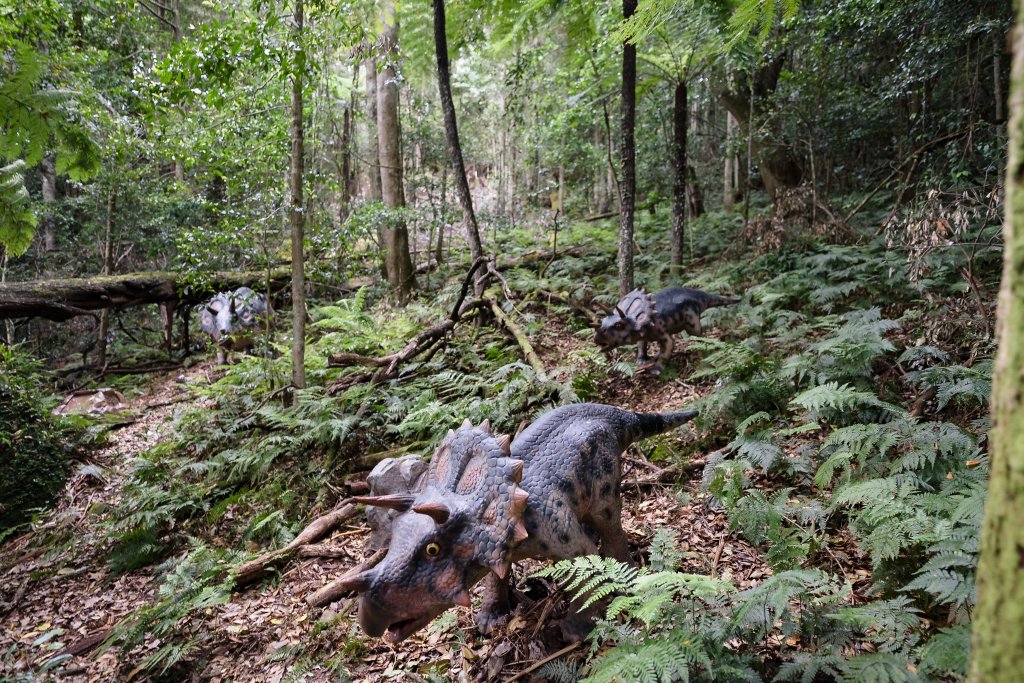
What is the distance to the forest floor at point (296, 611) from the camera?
3143 millimetres

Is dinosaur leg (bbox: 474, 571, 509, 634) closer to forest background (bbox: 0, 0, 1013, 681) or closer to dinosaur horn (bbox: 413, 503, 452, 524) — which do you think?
forest background (bbox: 0, 0, 1013, 681)

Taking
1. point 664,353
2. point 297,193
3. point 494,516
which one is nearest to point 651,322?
point 664,353

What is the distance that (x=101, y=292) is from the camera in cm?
911

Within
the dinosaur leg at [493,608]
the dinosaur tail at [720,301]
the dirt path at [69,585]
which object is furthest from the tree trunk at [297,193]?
the dinosaur tail at [720,301]

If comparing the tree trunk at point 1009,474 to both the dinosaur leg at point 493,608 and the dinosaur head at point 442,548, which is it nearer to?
the dinosaur head at point 442,548

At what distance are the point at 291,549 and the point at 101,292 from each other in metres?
7.46

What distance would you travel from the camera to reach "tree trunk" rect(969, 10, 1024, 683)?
86 centimetres

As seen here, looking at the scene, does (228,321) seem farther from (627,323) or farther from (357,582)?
(357,582)

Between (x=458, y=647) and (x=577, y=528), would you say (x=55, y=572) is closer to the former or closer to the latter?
(x=458, y=647)

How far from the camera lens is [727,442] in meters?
4.66

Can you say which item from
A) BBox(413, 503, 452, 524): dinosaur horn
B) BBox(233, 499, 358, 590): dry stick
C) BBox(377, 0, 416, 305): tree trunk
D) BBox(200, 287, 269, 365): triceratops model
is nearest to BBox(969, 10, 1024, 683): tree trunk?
BBox(413, 503, 452, 524): dinosaur horn

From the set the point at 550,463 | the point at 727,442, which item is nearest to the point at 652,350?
the point at 727,442

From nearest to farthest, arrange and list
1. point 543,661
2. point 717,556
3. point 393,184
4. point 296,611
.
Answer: point 543,661 < point 717,556 < point 296,611 < point 393,184

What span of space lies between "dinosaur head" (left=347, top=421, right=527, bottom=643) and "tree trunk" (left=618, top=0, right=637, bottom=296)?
574 centimetres
